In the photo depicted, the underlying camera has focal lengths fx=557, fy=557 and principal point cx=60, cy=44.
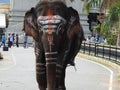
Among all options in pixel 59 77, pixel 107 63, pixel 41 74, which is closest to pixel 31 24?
pixel 41 74

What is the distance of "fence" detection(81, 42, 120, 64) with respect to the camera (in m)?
27.3

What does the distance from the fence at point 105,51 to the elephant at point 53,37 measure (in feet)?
56.2

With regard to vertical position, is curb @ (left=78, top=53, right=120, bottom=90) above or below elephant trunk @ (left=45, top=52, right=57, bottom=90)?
below

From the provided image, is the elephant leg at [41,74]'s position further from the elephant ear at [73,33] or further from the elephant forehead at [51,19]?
the elephant forehead at [51,19]

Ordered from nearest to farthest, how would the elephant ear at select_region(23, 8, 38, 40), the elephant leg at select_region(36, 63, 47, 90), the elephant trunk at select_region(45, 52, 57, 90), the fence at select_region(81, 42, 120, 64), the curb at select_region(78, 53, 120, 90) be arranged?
the elephant trunk at select_region(45, 52, 57, 90), the elephant ear at select_region(23, 8, 38, 40), the elephant leg at select_region(36, 63, 47, 90), the curb at select_region(78, 53, 120, 90), the fence at select_region(81, 42, 120, 64)

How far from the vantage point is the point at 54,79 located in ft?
30.3

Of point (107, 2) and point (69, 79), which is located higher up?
point (107, 2)

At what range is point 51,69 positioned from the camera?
9.18 meters

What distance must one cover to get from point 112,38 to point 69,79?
77.1 ft

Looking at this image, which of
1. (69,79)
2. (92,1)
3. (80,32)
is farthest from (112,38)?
(80,32)

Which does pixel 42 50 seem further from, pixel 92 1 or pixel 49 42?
pixel 92 1

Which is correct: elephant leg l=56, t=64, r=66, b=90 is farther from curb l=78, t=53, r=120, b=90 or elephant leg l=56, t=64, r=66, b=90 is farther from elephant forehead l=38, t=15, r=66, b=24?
curb l=78, t=53, r=120, b=90

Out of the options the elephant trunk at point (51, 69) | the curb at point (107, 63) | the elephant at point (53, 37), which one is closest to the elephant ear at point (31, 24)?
the elephant at point (53, 37)

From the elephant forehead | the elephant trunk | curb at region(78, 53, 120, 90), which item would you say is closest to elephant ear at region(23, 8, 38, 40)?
the elephant forehead
